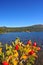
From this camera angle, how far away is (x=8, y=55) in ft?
21.7

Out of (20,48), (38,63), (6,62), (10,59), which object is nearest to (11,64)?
(10,59)

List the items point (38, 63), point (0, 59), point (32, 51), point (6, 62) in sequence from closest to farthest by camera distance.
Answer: point (6, 62) < point (0, 59) < point (32, 51) < point (38, 63)

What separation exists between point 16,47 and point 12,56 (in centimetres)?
95

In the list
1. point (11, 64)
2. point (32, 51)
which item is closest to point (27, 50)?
point (32, 51)

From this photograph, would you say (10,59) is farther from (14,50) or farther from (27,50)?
(27,50)

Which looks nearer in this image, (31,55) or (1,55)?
(1,55)

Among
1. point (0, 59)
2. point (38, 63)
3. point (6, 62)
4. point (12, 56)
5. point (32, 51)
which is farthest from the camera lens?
point (38, 63)

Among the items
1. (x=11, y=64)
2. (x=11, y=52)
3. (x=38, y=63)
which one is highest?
(x=11, y=52)

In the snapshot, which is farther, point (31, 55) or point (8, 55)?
point (31, 55)

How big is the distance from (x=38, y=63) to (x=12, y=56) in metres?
9.61

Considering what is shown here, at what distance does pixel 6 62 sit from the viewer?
19.8 ft

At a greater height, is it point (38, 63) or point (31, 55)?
point (31, 55)

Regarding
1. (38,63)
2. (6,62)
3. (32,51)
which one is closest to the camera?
(6,62)

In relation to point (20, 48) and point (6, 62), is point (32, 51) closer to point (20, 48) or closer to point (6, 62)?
point (20, 48)
